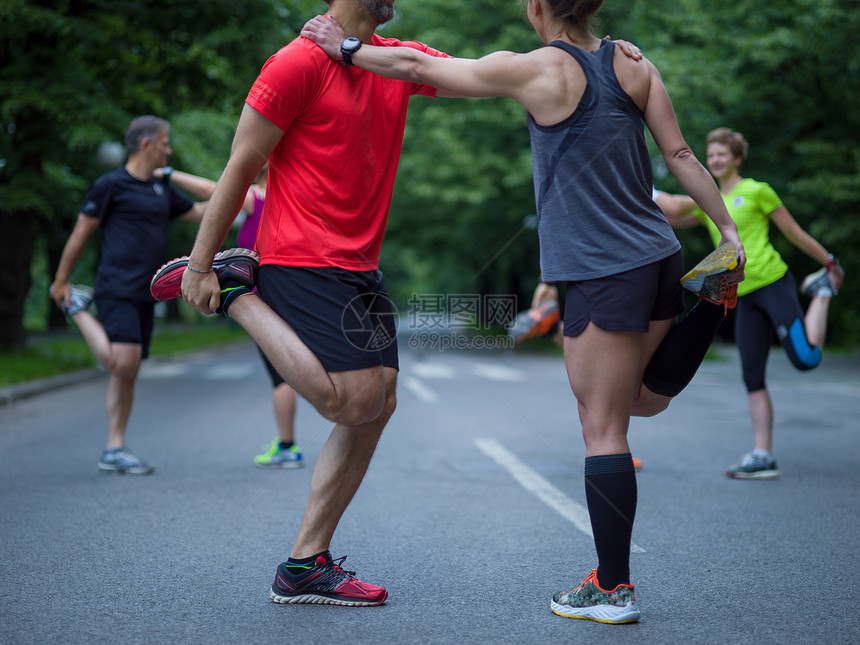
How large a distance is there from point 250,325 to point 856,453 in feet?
18.8

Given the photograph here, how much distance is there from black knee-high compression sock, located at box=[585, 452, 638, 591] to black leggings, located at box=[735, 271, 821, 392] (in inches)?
122

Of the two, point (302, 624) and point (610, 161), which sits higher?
point (610, 161)

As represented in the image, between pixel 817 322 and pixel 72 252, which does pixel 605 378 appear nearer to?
pixel 817 322

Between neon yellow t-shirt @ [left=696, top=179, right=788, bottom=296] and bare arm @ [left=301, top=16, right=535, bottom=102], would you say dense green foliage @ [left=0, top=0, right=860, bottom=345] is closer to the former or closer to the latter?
bare arm @ [left=301, top=16, right=535, bottom=102]

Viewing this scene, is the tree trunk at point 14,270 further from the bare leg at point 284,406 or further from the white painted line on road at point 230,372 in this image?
the bare leg at point 284,406

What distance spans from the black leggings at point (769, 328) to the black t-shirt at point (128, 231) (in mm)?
3866

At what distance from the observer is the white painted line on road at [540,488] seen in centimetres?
450

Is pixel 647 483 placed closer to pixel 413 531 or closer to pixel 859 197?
pixel 413 531

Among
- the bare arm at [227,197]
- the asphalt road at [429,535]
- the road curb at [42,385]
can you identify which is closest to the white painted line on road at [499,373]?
the asphalt road at [429,535]

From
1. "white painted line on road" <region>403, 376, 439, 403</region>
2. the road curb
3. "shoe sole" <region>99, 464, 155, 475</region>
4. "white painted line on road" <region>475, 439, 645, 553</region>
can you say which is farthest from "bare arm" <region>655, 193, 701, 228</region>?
the road curb

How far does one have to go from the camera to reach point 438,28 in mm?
23812

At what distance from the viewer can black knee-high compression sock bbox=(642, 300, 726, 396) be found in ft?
10.2

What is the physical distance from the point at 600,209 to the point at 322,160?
36.4 inches

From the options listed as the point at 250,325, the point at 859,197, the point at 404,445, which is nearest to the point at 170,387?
the point at 404,445
